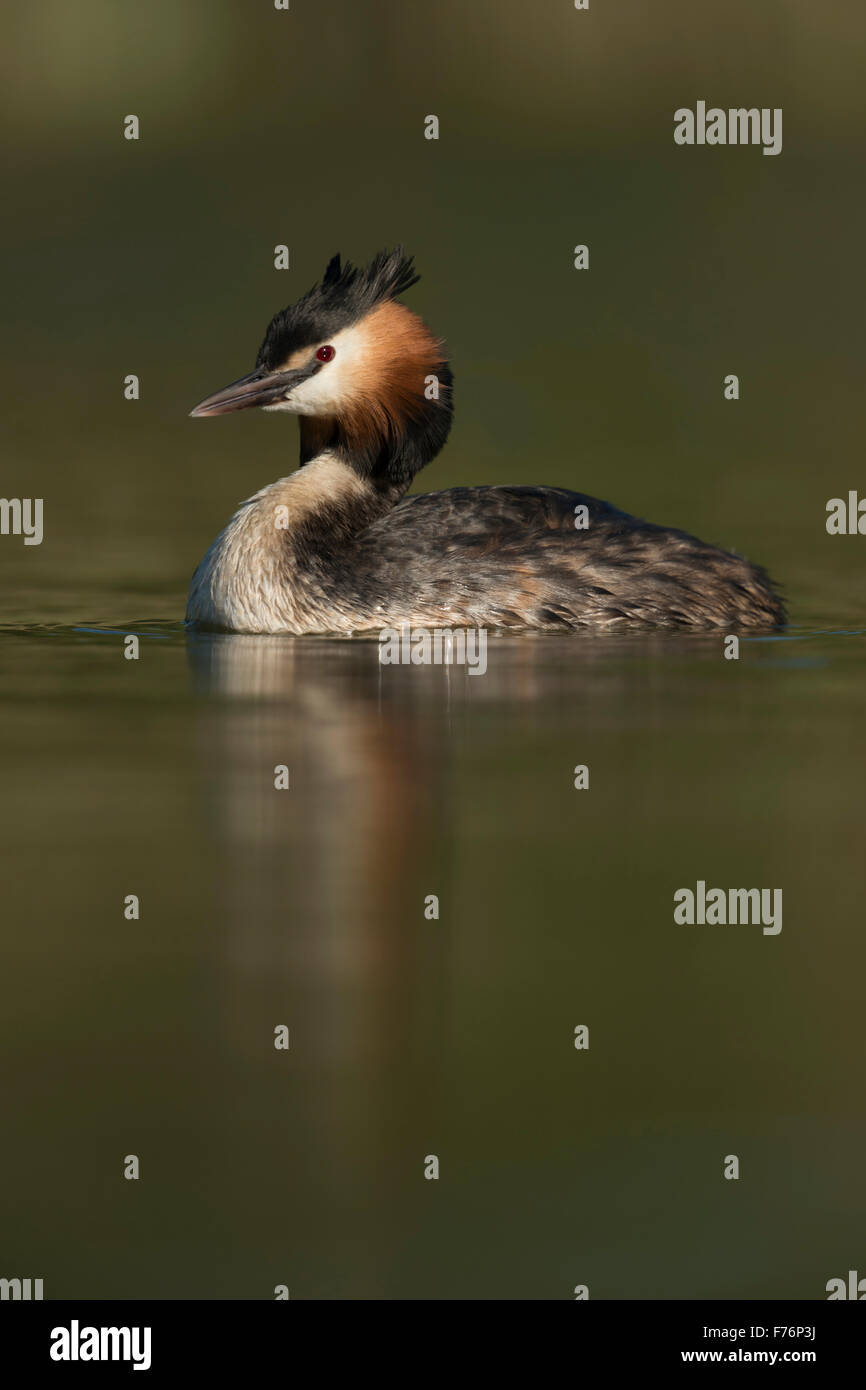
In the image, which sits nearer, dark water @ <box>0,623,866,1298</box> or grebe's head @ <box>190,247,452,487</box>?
dark water @ <box>0,623,866,1298</box>

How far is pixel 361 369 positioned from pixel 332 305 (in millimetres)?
382

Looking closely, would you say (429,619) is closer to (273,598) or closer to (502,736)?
(273,598)

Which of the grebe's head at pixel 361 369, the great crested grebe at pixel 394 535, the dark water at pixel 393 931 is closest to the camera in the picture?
the dark water at pixel 393 931

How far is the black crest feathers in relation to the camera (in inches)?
493

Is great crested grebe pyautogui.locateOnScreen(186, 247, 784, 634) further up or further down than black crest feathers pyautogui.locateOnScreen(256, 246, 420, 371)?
further down

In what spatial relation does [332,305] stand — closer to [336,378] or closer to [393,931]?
[336,378]

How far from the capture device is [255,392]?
1245 cm

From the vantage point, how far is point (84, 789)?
7891mm

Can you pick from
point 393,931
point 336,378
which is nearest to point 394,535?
point 336,378

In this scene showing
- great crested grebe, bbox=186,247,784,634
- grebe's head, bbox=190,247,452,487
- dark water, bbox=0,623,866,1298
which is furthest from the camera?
grebe's head, bbox=190,247,452,487

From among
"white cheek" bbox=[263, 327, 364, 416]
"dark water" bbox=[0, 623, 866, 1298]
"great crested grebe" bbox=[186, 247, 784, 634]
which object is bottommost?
"dark water" bbox=[0, 623, 866, 1298]

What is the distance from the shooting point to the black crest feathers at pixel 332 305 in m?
12.5

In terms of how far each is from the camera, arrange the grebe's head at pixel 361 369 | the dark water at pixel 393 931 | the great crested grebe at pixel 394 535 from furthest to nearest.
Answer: the grebe's head at pixel 361 369
the great crested grebe at pixel 394 535
the dark water at pixel 393 931

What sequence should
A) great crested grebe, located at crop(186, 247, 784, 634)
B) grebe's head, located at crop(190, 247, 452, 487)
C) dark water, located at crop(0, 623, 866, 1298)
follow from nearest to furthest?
dark water, located at crop(0, 623, 866, 1298)
great crested grebe, located at crop(186, 247, 784, 634)
grebe's head, located at crop(190, 247, 452, 487)
